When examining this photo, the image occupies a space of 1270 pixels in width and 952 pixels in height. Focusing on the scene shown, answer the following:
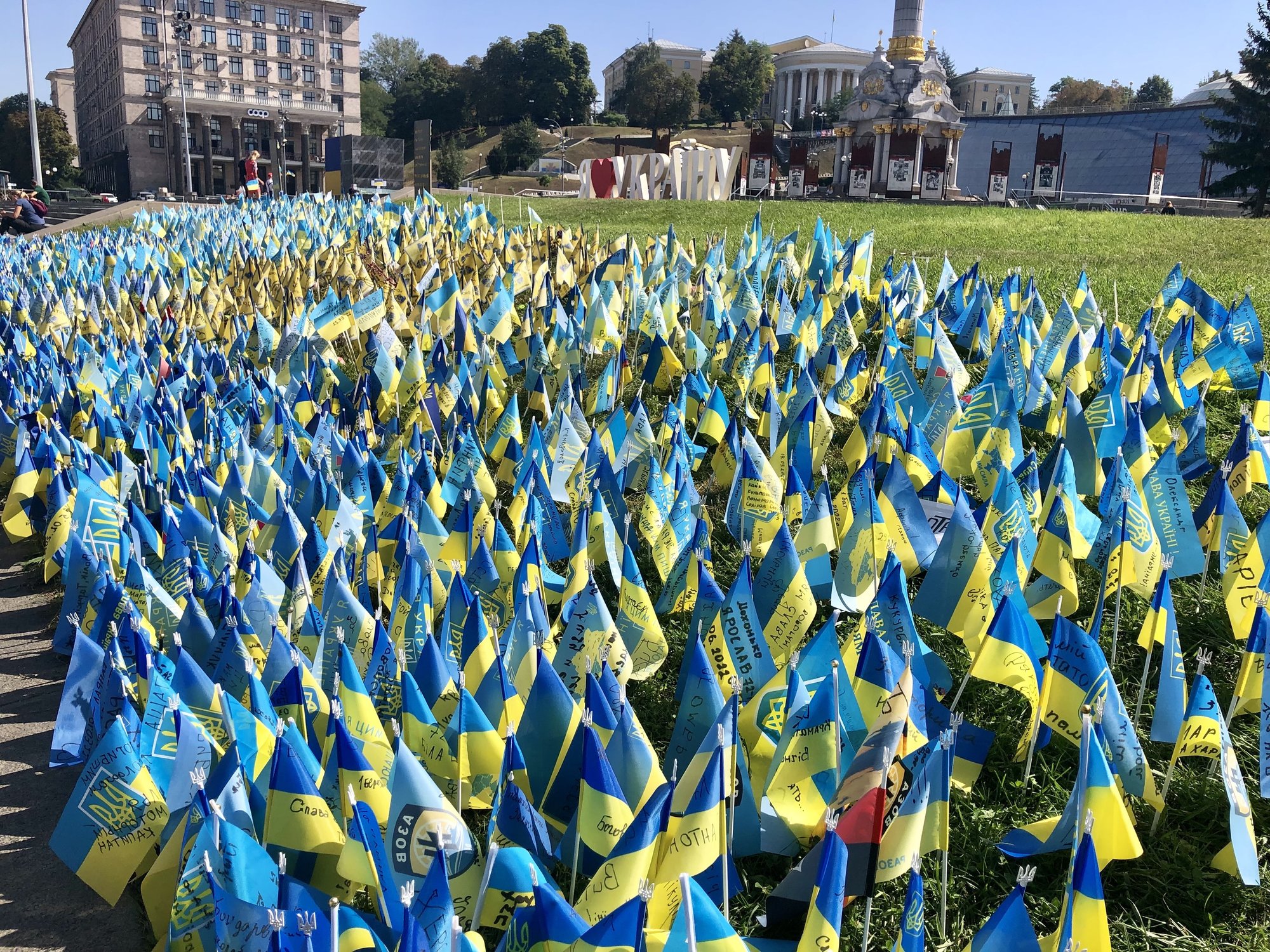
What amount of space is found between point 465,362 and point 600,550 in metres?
2.81

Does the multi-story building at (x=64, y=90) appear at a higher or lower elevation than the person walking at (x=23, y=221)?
higher

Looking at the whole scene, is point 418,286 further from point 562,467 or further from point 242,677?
point 242,677

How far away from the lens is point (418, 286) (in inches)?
369

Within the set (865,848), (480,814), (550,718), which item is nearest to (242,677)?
(480,814)

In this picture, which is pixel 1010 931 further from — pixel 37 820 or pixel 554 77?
pixel 554 77

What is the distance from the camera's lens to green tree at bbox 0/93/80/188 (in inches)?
2867

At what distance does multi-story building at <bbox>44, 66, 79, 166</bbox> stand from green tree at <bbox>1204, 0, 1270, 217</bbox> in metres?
115

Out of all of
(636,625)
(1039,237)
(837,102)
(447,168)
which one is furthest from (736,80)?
(636,625)

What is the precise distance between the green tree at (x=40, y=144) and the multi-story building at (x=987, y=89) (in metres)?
89.2

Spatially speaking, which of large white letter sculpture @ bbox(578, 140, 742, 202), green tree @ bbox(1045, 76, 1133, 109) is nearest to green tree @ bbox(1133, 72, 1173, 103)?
green tree @ bbox(1045, 76, 1133, 109)

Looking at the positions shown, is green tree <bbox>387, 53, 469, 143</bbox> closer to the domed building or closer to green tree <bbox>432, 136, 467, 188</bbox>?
green tree <bbox>432, 136, 467, 188</bbox>

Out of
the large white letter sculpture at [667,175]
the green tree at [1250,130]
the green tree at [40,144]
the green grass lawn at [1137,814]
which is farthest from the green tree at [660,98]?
the green grass lawn at [1137,814]

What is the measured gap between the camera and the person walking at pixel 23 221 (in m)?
23.0

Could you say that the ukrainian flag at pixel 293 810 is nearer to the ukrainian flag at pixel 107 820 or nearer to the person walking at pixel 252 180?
the ukrainian flag at pixel 107 820
